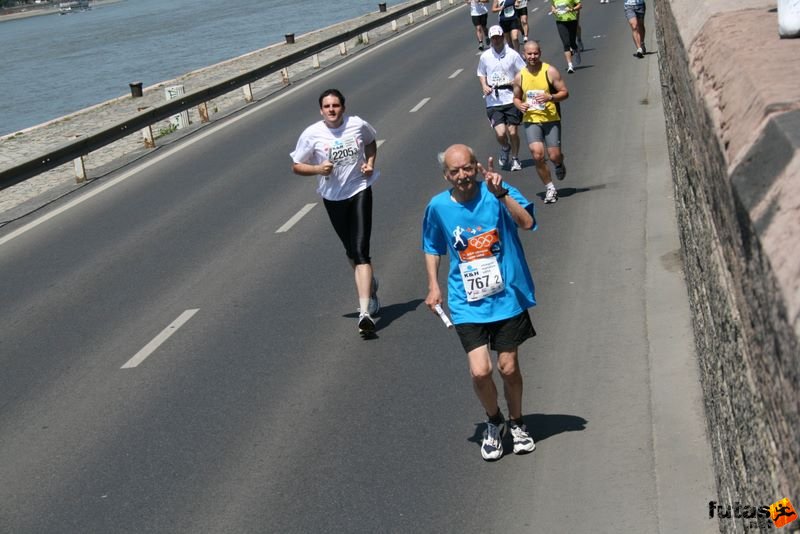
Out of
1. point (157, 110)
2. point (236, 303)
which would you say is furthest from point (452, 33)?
point (236, 303)

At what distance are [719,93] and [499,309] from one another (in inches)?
139

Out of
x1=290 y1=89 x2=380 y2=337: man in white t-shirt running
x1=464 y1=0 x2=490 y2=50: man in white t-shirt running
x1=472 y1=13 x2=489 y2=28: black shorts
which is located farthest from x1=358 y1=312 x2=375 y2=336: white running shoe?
x1=472 y1=13 x2=489 y2=28: black shorts

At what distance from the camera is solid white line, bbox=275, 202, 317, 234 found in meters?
15.4

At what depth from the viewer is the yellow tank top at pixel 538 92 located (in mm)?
14914

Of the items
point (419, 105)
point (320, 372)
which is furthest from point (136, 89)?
point (320, 372)

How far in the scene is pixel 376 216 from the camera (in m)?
15.4

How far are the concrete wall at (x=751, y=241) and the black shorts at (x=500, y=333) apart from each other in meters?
1.92

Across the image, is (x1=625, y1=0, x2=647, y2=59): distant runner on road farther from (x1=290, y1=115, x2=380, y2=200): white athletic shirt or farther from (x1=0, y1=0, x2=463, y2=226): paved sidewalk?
(x1=290, y1=115, x2=380, y2=200): white athletic shirt

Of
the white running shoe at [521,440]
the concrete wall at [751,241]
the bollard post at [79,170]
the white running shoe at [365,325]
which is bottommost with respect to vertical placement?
the bollard post at [79,170]

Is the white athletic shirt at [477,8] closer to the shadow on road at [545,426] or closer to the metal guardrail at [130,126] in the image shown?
the metal guardrail at [130,126]

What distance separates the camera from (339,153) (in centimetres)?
1126

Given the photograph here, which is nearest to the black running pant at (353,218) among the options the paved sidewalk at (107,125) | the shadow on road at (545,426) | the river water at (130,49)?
the shadow on road at (545,426)

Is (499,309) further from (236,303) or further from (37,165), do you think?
(37,165)

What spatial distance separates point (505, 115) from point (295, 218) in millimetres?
3167
